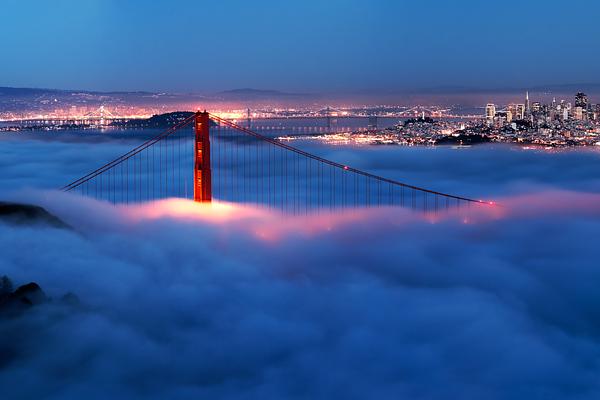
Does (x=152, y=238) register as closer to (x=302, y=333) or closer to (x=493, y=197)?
(x=302, y=333)

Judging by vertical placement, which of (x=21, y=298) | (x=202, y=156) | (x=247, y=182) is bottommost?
(x=247, y=182)

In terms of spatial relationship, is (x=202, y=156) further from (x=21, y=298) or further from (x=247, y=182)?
(x=247, y=182)

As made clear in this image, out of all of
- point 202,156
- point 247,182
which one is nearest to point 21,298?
point 202,156

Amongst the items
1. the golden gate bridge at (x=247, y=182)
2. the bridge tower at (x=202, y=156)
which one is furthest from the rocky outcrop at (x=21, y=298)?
the golden gate bridge at (x=247, y=182)

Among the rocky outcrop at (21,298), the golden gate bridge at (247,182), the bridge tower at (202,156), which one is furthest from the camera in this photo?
the golden gate bridge at (247,182)

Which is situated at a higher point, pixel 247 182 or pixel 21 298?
pixel 21 298

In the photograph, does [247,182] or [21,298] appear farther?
[247,182]

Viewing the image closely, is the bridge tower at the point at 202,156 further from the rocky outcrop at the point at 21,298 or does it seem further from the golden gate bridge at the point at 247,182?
the rocky outcrop at the point at 21,298

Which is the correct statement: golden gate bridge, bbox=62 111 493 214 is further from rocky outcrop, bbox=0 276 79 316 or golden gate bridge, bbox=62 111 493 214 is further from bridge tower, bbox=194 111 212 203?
rocky outcrop, bbox=0 276 79 316
